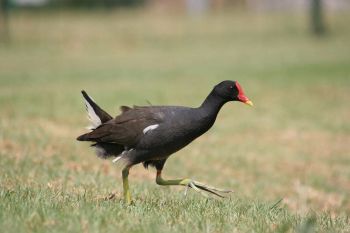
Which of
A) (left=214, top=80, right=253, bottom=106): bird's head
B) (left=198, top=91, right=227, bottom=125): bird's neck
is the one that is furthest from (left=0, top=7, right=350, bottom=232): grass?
(left=214, top=80, right=253, bottom=106): bird's head

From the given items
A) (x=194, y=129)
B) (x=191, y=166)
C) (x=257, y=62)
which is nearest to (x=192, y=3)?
(x=257, y=62)

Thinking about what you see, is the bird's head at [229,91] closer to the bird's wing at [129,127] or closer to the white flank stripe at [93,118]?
the bird's wing at [129,127]

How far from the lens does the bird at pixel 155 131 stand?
6.99m

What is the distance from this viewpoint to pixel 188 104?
65.6ft

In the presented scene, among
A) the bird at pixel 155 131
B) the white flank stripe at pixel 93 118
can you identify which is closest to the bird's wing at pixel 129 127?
the bird at pixel 155 131

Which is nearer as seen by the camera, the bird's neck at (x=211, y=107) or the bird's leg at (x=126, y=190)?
the bird's leg at (x=126, y=190)

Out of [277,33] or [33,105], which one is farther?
[277,33]

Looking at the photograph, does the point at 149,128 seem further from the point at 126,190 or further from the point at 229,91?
the point at 229,91

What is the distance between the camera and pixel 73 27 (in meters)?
41.9

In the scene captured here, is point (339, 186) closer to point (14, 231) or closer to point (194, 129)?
point (194, 129)

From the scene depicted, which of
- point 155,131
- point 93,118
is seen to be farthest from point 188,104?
point 155,131

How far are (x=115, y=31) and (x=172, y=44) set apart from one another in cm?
415

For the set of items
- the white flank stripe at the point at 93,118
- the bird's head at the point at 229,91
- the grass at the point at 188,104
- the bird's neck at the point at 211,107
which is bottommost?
the grass at the point at 188,104

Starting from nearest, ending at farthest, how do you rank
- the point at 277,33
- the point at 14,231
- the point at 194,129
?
the point at 14,231
the point at 194,129
the point at 277,33
